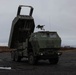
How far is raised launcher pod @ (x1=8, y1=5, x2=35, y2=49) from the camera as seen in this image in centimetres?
3020

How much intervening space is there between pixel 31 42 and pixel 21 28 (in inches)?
116

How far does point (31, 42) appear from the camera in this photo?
28.0 meters

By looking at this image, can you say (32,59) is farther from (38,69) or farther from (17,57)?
(38,69)

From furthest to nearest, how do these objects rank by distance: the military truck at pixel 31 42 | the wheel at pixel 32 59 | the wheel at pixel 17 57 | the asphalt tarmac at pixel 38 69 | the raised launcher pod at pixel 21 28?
1. the wheel at pixel 17 57
2. the raised launcher pod at pixel 21 28
3. the wheel at pixel 32 59
4. the military truck at pixel 31 42
5. the asphalt tarmac at pixel 38 69

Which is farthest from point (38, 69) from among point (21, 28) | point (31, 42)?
point (21, 28)

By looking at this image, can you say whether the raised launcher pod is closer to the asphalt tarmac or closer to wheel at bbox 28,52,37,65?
wheel at bbox 28,52,37,65

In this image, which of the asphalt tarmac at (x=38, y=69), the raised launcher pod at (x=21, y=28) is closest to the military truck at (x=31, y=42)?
the raised launcher pod at (x=21, y=28)

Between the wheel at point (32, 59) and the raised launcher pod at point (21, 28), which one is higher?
the raised launcher pod at point (21, 28)

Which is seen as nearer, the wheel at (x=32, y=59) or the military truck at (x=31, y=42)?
the military truck at (x=31, y=42)

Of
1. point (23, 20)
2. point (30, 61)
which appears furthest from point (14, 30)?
point (30, 61)

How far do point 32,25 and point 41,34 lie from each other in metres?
3.15

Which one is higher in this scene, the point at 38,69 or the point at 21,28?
the point at 21,28

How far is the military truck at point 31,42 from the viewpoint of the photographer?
27344 mm

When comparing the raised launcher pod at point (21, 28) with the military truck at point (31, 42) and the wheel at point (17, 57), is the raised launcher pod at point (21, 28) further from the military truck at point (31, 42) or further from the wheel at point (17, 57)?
the wheel at point (17, 57)
